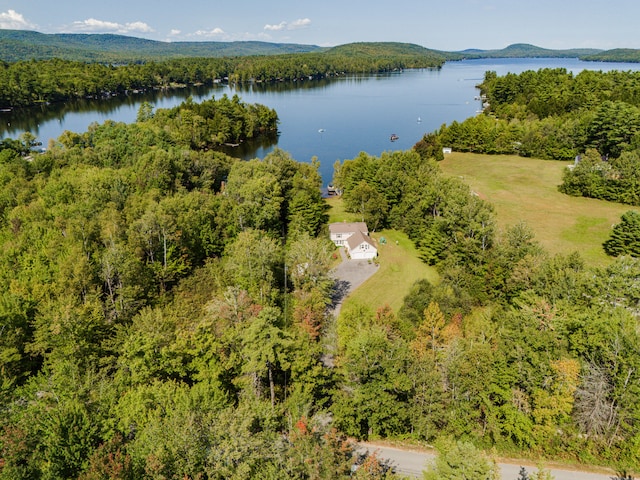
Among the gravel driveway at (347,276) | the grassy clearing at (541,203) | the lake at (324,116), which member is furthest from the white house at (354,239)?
the lake at (324,116)

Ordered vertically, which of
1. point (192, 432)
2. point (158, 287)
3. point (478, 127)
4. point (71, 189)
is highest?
point (478, 127)

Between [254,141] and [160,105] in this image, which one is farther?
[160,105]

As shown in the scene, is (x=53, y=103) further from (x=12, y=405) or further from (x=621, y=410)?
(x=621, y=410)

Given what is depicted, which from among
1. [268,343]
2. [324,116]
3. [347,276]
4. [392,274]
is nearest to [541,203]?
[392,274]

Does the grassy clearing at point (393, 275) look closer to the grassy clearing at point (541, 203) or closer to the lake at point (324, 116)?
the grassy clearing at point (541, 203)

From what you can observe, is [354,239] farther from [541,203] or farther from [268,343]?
[541,203]

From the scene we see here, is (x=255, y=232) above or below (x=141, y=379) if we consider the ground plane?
above

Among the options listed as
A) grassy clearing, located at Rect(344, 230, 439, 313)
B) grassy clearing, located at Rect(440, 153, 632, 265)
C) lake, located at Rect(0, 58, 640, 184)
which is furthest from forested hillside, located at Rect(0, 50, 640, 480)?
lake, located at Rect(0, 58, 640, 184)

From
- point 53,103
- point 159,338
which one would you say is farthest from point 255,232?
point 53,103
